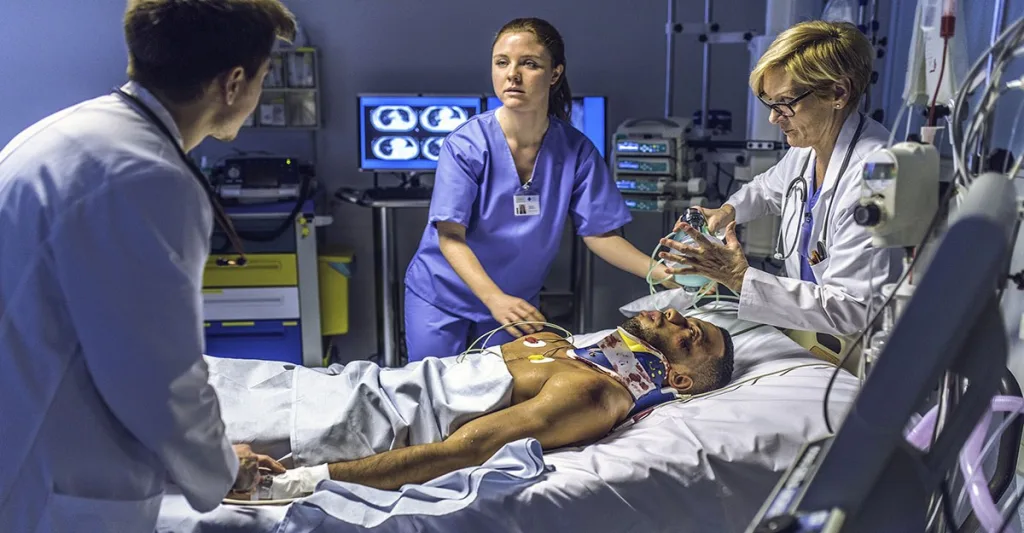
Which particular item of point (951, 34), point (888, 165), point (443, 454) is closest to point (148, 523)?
point (443, 454)

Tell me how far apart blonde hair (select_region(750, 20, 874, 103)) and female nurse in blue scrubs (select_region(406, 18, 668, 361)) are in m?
0.64

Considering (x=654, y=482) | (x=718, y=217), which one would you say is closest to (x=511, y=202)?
(x=718, y=217)

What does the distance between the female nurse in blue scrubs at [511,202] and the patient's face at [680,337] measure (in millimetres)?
189

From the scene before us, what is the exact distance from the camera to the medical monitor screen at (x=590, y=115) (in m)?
3.72

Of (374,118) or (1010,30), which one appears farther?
(374,118)

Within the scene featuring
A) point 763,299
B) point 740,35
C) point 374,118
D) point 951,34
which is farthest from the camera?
point 374,118

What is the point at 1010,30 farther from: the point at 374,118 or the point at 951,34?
the point at 374,118

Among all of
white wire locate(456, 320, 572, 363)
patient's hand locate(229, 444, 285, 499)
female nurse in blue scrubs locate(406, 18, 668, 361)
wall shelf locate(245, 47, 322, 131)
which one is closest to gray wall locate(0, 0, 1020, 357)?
wall shelf locate(245, 47, 322, 131)

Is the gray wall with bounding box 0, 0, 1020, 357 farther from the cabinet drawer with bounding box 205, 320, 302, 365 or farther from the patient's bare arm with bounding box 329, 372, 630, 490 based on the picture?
the patient's bare arm with bounding box 329, 372, 630, 490

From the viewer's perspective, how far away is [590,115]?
3760 millimetres

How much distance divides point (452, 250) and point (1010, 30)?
1.47m

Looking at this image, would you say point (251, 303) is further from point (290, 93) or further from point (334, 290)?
point (290, 93)

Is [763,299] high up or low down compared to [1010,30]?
down

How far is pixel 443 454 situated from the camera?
1.66 m
